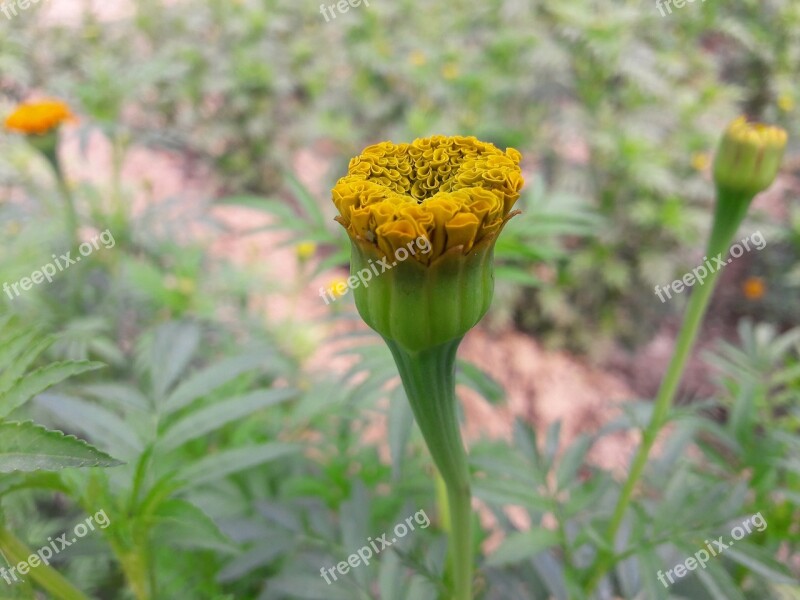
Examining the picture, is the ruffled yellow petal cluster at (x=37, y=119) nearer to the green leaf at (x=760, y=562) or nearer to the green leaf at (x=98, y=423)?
the green leaf at (x=98, y=423)

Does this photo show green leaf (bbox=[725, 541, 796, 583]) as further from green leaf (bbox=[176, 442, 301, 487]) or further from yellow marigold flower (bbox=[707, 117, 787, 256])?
green leaf (bbox=[176, 442, 301, 487])

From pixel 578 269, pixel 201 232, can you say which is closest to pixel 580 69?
pixel 578 269

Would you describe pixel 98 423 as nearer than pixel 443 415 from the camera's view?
No

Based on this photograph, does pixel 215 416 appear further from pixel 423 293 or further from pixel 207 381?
pixel 423 293

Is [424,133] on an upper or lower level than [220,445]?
upper

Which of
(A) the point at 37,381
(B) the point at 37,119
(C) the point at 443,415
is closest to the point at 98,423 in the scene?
(A) the point at 37,381

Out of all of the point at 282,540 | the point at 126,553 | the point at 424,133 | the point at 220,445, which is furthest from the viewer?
the point at 424,133

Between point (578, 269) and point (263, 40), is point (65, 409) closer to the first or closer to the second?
point (578, 269)
